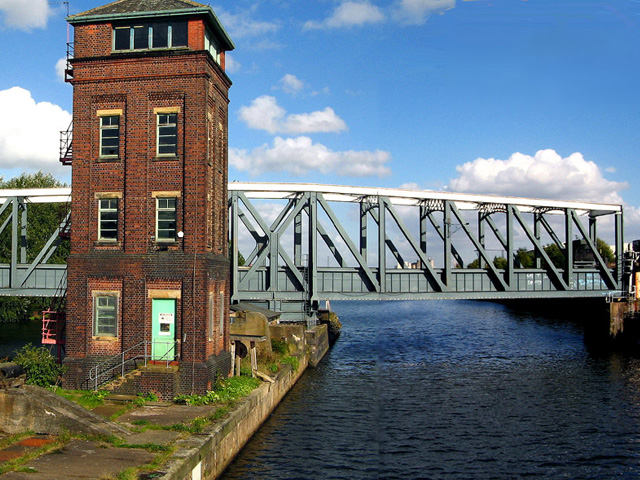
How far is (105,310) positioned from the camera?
76.2 ft

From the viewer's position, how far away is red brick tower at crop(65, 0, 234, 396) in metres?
22.7

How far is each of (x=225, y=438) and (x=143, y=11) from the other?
16.2 m

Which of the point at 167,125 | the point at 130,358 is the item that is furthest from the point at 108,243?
the point at 167,125

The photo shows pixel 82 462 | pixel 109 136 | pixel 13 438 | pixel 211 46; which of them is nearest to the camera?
pixel 82 462

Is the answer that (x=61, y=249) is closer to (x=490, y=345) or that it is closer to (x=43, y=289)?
(x=43, y=289)

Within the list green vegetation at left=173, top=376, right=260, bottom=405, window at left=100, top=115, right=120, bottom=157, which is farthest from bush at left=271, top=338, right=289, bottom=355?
window at left=100, top=115, right=120, bottom=157

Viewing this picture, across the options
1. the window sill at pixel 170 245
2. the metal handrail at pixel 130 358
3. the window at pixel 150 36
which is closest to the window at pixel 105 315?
the metal handrail at pixel 130 358

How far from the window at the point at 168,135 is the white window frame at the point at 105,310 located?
19.0 ft

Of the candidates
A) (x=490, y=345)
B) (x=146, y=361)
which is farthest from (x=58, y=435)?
(x=490, y=345)

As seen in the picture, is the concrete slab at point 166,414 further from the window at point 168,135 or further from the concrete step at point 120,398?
the window at point 168,135

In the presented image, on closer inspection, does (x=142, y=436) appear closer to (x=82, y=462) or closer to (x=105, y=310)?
(x=82, y=462)

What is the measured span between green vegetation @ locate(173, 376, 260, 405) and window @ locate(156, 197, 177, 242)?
594cm

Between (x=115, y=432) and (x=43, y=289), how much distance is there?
2628 centimetres

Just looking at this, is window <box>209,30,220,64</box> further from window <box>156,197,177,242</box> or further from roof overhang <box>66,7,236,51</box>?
window <box>156,197,177,242</box>
